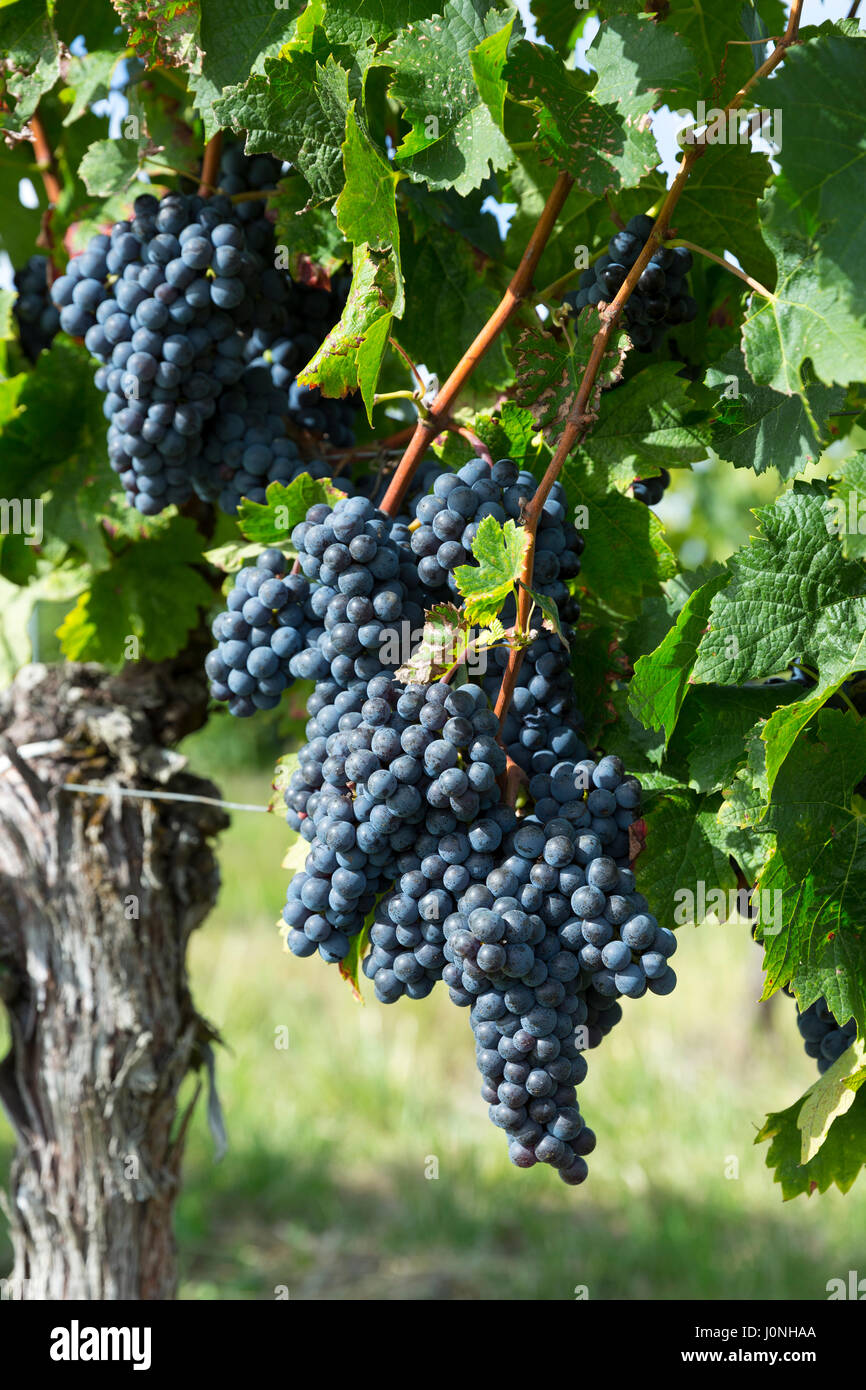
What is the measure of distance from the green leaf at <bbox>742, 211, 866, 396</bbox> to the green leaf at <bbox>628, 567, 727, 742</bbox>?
177mm

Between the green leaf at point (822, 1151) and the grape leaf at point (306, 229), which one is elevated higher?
the grape leaf at point (306, 229)

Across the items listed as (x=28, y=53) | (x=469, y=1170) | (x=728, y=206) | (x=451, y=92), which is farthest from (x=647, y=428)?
(x=469, y=1170)

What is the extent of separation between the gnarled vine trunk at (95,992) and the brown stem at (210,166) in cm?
75

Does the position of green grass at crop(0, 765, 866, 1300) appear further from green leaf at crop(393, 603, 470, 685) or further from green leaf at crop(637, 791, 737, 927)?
green leaf at crop(393, 603, 470, 685)

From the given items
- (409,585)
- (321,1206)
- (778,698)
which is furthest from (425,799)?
(321,1206)

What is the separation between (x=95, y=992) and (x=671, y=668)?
3.40ft

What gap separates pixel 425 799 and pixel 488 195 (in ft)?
2.25

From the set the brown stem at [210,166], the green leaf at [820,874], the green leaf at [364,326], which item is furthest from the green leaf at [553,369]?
the brown stem at [210,166]

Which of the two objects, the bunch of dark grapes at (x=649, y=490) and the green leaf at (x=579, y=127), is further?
A: the bunch of dark grapes at (x=649, y=490)

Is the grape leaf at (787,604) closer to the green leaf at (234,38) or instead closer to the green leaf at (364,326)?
the green leaf at (364,326)

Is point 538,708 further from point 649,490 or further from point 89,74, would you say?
point 89,74

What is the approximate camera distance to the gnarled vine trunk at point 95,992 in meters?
1.62
